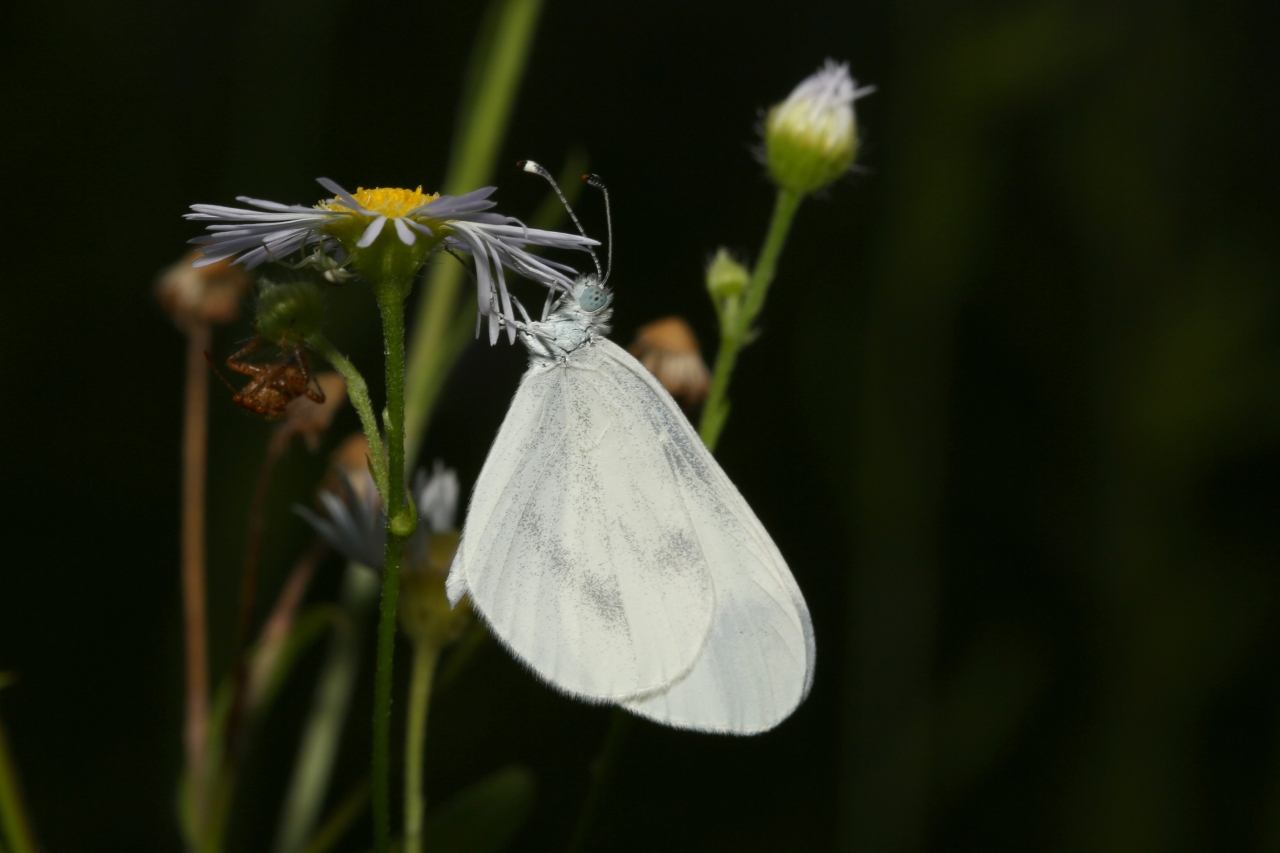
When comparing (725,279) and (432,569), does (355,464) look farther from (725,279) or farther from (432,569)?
(725,279)

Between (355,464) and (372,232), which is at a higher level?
(372,232)

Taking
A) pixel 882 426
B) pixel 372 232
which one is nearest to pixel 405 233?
pixel 372 232

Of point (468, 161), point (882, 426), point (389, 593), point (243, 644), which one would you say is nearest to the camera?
point (389, 593)

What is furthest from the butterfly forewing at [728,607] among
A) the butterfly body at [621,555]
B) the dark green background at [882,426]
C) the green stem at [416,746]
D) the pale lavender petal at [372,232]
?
the dark green background at [882,426]

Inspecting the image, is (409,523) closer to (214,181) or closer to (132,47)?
(214,181)

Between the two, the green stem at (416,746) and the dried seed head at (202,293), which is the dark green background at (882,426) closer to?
the dried seed head at (202,293)

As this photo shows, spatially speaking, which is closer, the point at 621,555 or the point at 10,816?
the point at 10,816

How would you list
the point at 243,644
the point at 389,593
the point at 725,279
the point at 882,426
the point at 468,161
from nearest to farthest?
the point at 389,593 → the point at 243,644 → the point at 725,279 → the point at 468,161 → the point at 882,426
